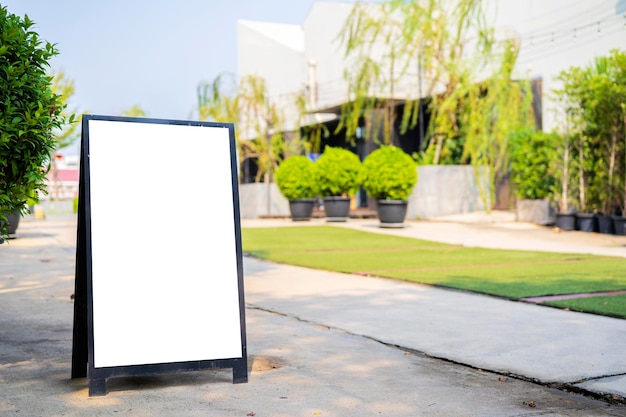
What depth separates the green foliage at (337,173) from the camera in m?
25.0

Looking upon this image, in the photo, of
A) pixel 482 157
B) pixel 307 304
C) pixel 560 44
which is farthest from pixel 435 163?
pixel 307 304

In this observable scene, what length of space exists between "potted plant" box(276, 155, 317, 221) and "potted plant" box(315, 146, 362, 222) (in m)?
0.64

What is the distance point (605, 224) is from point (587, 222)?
2.23ft

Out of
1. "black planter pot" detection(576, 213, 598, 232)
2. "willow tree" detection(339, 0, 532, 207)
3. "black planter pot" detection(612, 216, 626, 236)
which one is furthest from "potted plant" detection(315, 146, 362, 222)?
"black planter pot" detection(612, 216, 626, 236)

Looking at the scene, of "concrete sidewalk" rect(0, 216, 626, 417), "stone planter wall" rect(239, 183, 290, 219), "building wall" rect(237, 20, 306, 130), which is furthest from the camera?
"building wall" rect(237, 20, 306, 130)

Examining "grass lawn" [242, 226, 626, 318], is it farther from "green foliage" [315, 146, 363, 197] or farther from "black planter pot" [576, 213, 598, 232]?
"green foliage" [315, 146, 363, 197]

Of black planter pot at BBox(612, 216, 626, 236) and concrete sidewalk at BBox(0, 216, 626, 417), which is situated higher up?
black planter pot at BBox(612, 216, 626, 236)

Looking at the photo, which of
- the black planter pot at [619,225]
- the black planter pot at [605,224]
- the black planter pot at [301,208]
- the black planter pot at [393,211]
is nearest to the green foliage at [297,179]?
the black planter pot at [301,208]

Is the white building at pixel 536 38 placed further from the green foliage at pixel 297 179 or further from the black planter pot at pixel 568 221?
the green foliage at pixel 297 179

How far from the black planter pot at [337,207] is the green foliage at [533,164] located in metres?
5.33

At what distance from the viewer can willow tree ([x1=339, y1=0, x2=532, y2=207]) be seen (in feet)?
75.7

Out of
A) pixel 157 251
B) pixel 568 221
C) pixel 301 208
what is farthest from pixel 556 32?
pixel 157 251

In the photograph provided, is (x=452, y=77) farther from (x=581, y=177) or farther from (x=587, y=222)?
(x=587, y=222)

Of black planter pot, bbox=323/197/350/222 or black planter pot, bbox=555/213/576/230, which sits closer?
black planter pot, bbox=555/213/576/230
